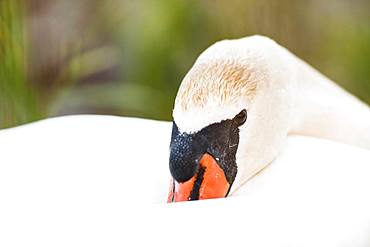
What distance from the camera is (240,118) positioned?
1727 mm

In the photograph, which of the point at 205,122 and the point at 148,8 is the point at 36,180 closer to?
the point at 205,122

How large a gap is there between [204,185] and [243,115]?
0.16 meters

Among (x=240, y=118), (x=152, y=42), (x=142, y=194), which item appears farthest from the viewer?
(x=152, y=42)

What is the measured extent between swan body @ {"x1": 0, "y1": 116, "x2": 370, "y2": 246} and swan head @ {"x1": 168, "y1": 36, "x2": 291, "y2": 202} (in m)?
0.04

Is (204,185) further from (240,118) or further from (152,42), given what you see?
(152,42)

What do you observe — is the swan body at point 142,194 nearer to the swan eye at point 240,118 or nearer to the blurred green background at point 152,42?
the swan eye at point 240,118

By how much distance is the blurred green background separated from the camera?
282 centimetres

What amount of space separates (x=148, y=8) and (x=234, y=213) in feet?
5.47

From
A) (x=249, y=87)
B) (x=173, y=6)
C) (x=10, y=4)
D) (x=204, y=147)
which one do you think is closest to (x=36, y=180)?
(x=204, y=147)

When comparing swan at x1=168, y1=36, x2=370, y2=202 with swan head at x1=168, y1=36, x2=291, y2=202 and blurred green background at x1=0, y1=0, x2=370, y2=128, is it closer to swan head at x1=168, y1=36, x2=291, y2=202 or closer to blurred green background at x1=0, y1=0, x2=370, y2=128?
swan head at x1=168, y1=36, x2=291, y2=202

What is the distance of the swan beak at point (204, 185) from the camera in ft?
5.25

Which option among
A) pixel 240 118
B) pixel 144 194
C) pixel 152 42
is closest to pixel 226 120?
pixel 240 118

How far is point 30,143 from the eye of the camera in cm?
172

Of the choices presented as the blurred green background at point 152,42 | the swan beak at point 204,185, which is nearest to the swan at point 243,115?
the swan beak at point 204,185
